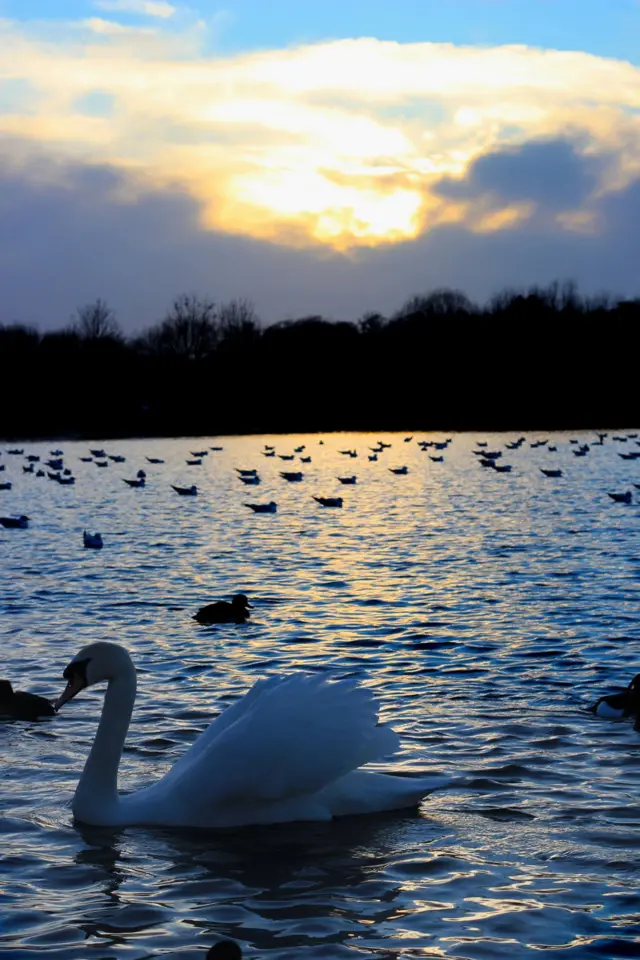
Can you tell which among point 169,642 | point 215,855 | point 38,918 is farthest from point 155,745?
point 169,642

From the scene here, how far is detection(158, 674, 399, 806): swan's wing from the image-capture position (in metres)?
5.95

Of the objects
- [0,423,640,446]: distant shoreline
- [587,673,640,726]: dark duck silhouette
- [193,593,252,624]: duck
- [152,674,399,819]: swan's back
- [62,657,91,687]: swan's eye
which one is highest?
[0,423,640,446]: distant shoreline

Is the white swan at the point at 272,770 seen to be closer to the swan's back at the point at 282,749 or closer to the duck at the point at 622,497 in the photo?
the swan's back at the point at 282,749

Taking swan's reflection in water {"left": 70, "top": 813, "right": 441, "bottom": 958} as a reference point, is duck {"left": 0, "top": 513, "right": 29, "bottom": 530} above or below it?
above

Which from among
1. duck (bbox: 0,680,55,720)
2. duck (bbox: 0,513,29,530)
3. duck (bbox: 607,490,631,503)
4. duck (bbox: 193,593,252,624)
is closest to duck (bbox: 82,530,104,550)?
duck (bbox: 0,513,29,530)

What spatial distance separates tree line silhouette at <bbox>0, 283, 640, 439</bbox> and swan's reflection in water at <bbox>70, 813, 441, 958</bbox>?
76.0 meters

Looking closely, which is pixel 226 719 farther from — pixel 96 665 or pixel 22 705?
pixel 22 705

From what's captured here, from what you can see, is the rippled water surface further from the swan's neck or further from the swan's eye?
the swan's eye

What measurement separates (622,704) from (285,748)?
3.17 meters

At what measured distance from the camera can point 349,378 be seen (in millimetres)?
94750

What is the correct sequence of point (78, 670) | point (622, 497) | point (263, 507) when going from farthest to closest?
point (622, 497), point (263, 507), point (78, 670)

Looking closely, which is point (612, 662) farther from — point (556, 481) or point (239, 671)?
point (556, 481)

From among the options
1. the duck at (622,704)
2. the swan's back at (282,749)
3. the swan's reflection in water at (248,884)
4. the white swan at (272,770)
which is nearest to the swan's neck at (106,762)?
the white swan at (272,770)

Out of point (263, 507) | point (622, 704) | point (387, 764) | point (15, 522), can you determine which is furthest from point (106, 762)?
point (263, 507)
